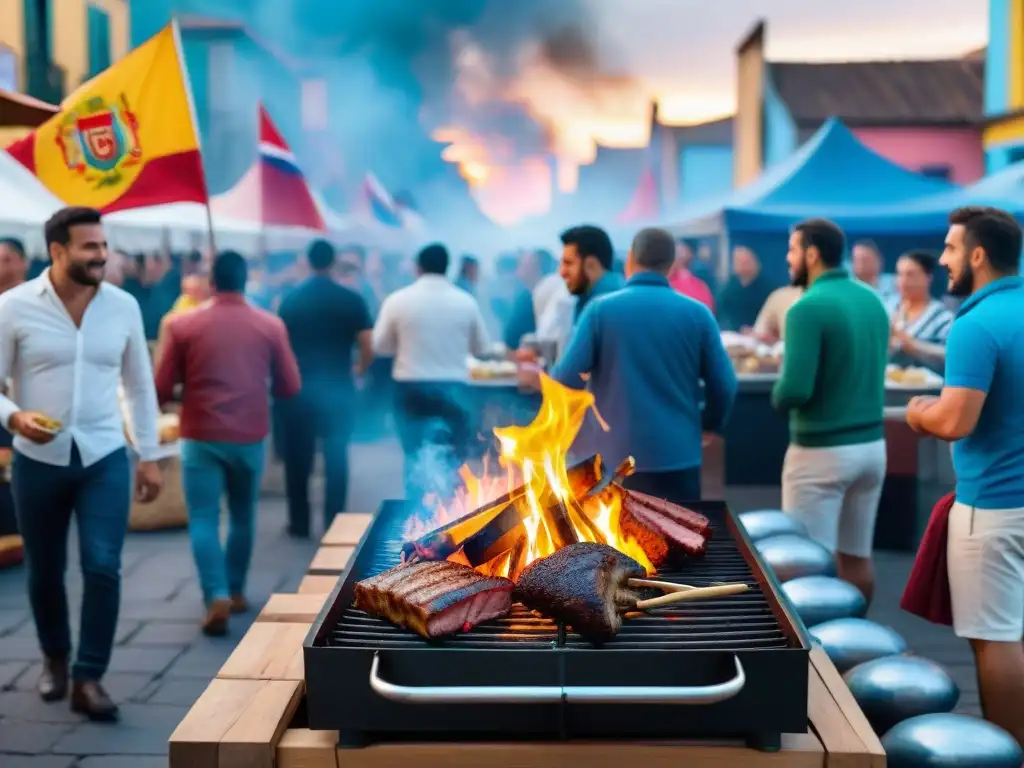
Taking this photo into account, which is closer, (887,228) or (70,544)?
(70,544)

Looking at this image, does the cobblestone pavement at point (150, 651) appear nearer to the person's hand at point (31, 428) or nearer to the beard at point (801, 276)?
the person's hand at point (31, 428)

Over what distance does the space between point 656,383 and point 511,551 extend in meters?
2.02

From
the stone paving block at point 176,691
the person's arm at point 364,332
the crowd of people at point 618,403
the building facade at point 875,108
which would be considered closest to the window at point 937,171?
the building facade at point 875,108

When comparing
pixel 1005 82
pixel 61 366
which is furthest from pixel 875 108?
pixel 61 366

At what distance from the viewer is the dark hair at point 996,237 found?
392 cm

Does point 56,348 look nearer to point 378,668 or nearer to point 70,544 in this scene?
point 378,668

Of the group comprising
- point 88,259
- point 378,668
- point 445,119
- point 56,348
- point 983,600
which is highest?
point 445,119

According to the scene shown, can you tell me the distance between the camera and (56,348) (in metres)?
4.67

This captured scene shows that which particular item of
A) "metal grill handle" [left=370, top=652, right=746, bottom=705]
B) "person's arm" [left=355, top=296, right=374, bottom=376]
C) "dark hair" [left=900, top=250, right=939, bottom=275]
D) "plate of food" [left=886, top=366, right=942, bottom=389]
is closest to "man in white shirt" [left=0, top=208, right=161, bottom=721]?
"metal grill handle" [left=370, top=652, right=746, bottom=705]

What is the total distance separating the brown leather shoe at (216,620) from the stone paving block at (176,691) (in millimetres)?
655

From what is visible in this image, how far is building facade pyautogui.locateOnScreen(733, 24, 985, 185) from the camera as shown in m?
31.3

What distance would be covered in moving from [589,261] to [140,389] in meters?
2.32

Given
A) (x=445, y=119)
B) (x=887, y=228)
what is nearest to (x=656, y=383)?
A: (x=887, y=228)

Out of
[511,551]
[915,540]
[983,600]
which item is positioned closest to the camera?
[511,551]
